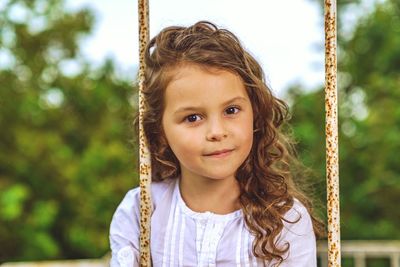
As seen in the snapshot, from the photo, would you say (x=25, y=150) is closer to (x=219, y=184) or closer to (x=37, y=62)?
(x=37, y=62)

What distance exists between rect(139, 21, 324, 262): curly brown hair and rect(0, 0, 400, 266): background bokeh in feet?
6.50

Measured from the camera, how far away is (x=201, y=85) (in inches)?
52.6

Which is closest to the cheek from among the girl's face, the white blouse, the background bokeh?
the girl's face

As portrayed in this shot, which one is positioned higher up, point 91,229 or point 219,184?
point 219,184

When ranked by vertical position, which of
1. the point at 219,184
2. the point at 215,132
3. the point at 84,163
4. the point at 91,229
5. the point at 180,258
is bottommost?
the point at 91,229

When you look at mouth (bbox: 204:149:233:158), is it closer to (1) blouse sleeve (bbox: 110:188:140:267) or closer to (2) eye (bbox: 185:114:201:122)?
(2) eye (bbox: 185:114:201:122)

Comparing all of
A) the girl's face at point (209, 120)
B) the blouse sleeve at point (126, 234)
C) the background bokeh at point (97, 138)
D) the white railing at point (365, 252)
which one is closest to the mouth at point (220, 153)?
the girl's face at point (209, 120)

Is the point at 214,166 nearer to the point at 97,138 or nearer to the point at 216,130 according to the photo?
the point at 216,130

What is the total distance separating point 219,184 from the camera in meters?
1.44

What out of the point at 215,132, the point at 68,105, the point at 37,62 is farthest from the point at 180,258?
the point at 37,62

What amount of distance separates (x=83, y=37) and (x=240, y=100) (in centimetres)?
342

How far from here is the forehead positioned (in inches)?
52.5

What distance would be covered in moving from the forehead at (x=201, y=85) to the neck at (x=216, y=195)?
0.54 feet

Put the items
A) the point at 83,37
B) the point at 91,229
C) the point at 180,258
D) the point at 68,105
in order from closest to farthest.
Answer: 1. the point at 180,258
2. the point at 91,229
3. the point at 68,105
4. the point at 83,37
